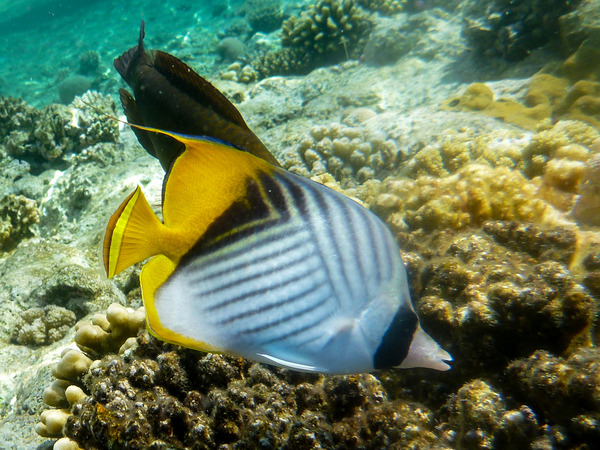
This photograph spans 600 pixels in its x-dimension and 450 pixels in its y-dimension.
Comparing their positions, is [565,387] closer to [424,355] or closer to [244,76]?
[424,355]

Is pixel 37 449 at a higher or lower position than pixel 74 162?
lower

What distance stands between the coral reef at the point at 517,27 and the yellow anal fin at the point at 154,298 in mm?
6822

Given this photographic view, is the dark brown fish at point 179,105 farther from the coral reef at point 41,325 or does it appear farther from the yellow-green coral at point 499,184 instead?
the coral reef at point 41,325

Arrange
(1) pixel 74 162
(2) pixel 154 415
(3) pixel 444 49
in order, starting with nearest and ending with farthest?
(2) pixel 154 415 < (1) pixel 74 162 < (3) pixel 444 49

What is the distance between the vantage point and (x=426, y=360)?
0.84m

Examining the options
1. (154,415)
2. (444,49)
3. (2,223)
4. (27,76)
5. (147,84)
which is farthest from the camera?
(27,76)

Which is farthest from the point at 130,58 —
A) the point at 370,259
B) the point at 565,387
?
the point at 565,387

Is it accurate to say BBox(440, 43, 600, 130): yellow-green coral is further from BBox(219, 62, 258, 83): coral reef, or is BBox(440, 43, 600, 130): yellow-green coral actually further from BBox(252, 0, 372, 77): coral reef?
BBox(219, 62, 258, 83): coral reef

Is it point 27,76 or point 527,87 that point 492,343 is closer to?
point 527,87

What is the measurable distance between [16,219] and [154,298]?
17.3ft

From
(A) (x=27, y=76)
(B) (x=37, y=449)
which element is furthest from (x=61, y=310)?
(A) (x=27, y=76)

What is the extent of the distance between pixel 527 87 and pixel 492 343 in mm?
4685

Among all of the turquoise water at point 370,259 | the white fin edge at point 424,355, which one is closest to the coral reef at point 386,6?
the turquoise water at point 370,259

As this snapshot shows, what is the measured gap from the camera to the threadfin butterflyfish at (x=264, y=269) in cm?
79
